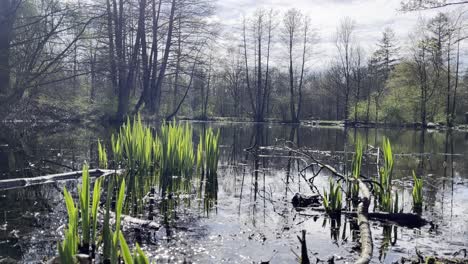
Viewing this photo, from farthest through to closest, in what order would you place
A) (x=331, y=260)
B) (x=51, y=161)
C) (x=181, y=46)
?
1. (x=181, y=46)
2. (x=51, y=161)
3. (x=331, y=260)

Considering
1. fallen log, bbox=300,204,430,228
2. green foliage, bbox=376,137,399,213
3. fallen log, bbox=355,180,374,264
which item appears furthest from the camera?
green foliage, bbox=376,137,399,213

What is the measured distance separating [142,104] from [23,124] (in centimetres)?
633

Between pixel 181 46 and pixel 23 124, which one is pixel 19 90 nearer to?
pixel 23 124

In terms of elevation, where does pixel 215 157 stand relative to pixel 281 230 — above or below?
above

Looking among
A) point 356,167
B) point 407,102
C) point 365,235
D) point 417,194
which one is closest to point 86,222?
point 365,235

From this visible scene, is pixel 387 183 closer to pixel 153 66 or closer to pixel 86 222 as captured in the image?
pixel 86 222

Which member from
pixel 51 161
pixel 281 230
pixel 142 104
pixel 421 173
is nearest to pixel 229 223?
pixel 281 230

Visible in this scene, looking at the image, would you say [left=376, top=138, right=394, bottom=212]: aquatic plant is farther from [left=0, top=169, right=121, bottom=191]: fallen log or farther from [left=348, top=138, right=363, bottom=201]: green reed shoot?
[left=0, top=169, right=121, bottom=191]: fallen log

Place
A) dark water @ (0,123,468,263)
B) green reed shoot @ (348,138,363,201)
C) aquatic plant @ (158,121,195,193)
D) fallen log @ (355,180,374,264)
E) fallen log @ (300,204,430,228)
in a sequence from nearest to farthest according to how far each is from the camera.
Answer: fallen log @ (355,180,374,264) < dark water @ (0,123,468,263) < fallen log @ (300,204,430,228) < green reed shoot @ (348,138,363,201) < aquatic plant @ (158,121,195,193)

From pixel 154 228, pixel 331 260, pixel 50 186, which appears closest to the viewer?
pixel 331 260

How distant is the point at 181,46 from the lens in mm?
25219

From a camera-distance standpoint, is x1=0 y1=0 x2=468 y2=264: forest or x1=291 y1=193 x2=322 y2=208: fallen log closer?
x1=0 y1=0 x2=468 y2=264: forest

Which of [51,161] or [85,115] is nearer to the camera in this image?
[51,161]

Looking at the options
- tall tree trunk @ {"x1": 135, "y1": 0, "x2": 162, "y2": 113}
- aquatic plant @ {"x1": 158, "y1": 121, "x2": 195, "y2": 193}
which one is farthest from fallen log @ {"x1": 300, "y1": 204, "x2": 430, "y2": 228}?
tall tree trunk @ {"x1": 135, "y1": 0, "x2": 162, "y2": 113}
